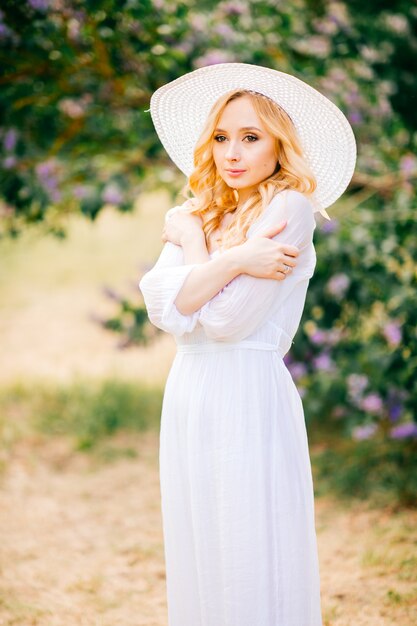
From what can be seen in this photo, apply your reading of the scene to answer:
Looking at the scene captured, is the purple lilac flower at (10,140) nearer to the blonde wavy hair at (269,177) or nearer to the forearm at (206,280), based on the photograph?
the blonde wavy hair at (269,177)

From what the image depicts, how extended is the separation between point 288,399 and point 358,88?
9.79ft

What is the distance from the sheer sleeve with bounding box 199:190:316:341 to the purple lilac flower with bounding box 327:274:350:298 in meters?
1.93

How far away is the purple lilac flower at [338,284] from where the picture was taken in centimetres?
408

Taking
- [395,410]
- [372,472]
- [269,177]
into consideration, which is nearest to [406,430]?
Answer: [395,410]

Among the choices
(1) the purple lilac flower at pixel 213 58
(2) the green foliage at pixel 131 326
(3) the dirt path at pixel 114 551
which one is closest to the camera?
(3) the dirt path at pixel 114 551

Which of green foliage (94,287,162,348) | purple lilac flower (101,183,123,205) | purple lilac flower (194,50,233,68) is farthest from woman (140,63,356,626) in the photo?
green foliage (94,287,162,348)

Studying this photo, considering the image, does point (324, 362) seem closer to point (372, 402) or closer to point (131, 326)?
point (372, 402)

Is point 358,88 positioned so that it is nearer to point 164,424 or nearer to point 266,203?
point 266,203

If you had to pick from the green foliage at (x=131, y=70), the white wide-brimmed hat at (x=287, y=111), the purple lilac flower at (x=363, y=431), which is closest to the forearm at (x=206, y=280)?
the white wide-brimmed hat at (x=287, y=111)

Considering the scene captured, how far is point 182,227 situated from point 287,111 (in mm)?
449

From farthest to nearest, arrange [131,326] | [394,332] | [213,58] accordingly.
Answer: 1. [131,326]
2. [213,58]
3. [394,332]

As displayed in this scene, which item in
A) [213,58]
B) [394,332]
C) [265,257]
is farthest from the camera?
[213,58]

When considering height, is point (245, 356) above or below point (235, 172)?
below

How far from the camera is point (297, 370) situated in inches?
175
